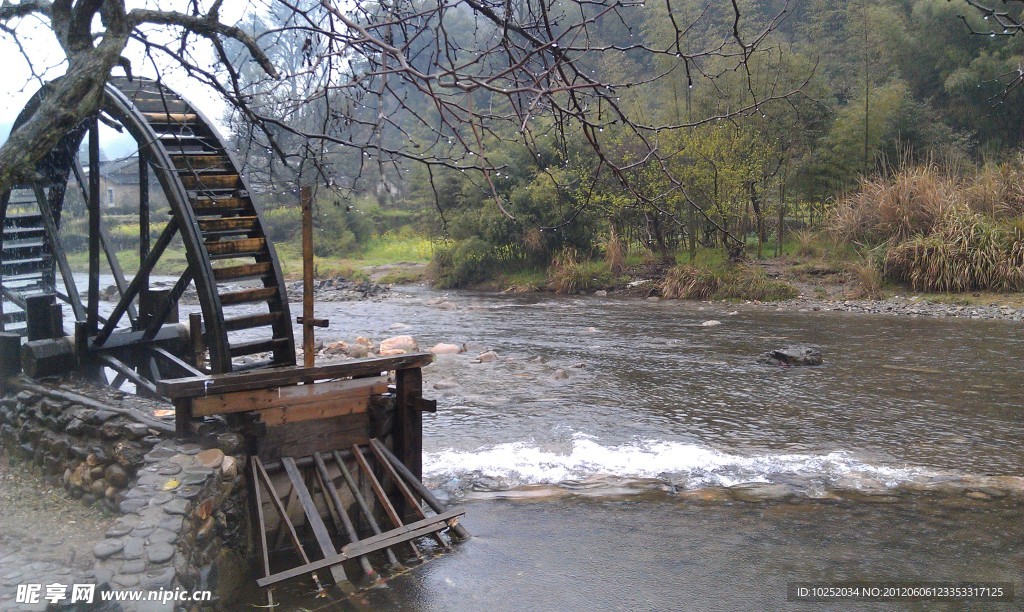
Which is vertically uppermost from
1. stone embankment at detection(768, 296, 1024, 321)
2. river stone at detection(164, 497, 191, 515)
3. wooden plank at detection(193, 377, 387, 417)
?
wooden plank at detection(193, 377, 387, 417)

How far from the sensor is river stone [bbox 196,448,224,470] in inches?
202

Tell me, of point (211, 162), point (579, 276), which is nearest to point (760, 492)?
point (211, 162)

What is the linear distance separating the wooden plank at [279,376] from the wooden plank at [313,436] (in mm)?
323

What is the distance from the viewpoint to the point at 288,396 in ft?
19.2

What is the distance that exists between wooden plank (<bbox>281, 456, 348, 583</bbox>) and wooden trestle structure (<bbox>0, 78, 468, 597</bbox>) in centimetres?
1

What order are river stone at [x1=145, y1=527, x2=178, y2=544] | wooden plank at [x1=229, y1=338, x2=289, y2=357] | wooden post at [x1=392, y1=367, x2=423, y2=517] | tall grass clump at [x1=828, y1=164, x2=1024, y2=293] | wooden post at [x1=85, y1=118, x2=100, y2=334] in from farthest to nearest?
tall grass clump at [x1=828, y1=164, x2=1024, y2=293], wooden post at [x1=85, y1=118, x2=100, y2=334], wooden plank at [x1=229, y1=338, x2=289, y2=357], wooden post at [x1=392, y1=367, x2=423, y2=517], river stone at [x1=145, y1=527, x2=178, y2=544]

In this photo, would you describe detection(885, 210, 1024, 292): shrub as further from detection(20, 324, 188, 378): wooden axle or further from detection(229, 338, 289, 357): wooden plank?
detection(20, 324, 188, 378): wooden axle

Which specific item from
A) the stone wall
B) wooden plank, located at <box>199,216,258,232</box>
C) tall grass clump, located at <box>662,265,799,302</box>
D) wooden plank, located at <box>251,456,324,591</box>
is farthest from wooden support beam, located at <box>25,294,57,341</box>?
tall grass clump, located at <box>662,265,799,302</box>

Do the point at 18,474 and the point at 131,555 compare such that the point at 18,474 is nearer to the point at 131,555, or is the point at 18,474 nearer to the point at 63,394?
the point at 63,394

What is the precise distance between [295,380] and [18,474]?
2695 millimetres

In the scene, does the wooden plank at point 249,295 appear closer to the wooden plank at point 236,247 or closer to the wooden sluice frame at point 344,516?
the wooden plank at point 236,247

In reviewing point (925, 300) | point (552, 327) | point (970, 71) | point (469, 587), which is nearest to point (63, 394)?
point (469, 587)

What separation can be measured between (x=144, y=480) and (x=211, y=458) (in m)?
0.42

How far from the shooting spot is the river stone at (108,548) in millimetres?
4254
